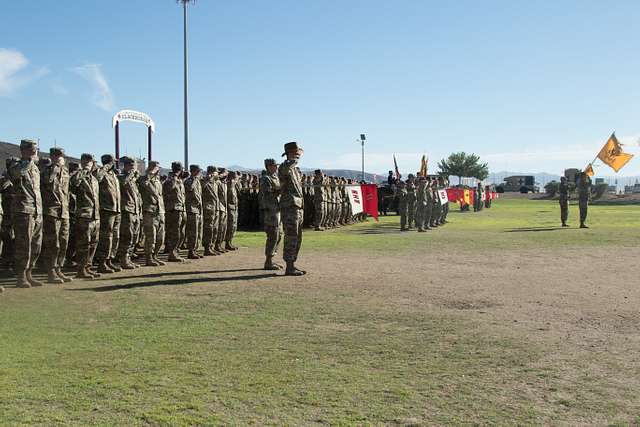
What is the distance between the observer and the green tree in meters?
103

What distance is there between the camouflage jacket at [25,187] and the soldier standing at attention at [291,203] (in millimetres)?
3698

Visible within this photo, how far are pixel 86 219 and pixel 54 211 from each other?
54 centimetres

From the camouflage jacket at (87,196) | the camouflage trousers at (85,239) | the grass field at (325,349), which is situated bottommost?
the grass field at (325,349)

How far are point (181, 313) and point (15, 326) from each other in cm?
169

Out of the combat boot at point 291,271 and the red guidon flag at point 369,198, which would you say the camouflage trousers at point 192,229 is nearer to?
the combat boot at point 291,271

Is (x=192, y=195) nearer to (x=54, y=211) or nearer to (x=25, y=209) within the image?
(x=54, y=211)

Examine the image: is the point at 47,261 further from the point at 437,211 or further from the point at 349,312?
the point at 437,211

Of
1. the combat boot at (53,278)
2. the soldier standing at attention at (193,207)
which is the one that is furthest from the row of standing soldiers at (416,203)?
the combat boot at (53,278)

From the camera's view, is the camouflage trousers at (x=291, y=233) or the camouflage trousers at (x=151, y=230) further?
the camouflage trousers at (x=151, y=230)

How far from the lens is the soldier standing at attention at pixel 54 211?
9586 millimetres

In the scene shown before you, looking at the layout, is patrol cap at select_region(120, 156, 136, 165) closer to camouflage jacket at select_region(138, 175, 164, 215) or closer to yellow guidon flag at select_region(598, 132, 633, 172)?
camouflage jacket at select_region(138, 175, 164, 215)

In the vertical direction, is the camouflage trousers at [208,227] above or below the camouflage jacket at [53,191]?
below

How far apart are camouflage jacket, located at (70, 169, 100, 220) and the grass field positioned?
1.16 metres

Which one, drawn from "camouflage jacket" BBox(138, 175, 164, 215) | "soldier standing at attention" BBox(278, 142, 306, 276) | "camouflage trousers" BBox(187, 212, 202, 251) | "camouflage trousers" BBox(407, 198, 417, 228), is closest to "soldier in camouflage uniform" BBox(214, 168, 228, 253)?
Result: "camouflage trousers" BBox(187, 212, 202, 251)
